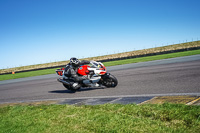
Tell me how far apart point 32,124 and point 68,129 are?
1.09 meters

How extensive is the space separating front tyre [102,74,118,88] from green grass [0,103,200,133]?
13.0 feet

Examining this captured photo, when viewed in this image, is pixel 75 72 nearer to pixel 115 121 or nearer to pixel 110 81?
pixel 110 81

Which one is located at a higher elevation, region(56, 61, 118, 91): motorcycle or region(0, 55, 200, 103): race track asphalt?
region(56, 61, 118, 91): motorcycle

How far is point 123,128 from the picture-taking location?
11.2 ft

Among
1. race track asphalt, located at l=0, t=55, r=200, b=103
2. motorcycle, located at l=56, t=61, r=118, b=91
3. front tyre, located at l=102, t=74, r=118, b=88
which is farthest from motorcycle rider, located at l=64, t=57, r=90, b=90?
front tyre, located at l=102, t=74, r=118, b=88

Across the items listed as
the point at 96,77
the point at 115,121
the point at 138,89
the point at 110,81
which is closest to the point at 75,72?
the point at 96,77

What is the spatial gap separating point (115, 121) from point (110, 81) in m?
5.33

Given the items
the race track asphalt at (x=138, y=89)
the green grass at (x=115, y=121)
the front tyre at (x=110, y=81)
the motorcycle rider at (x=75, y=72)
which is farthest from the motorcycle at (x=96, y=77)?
the green grass at (x=115, y=121)

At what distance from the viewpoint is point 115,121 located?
382 cm

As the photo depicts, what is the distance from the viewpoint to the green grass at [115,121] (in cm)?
337

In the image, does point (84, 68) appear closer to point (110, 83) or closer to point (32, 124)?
point (110, 83)

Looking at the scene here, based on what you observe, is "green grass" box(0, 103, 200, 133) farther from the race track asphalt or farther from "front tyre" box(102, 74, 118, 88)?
"front tyre" box(102, 74, 118, 88)

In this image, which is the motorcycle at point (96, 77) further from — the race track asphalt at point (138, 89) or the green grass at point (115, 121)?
the green grass at point (115, 121)

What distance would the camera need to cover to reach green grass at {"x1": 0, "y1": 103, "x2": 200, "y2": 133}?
337cm
